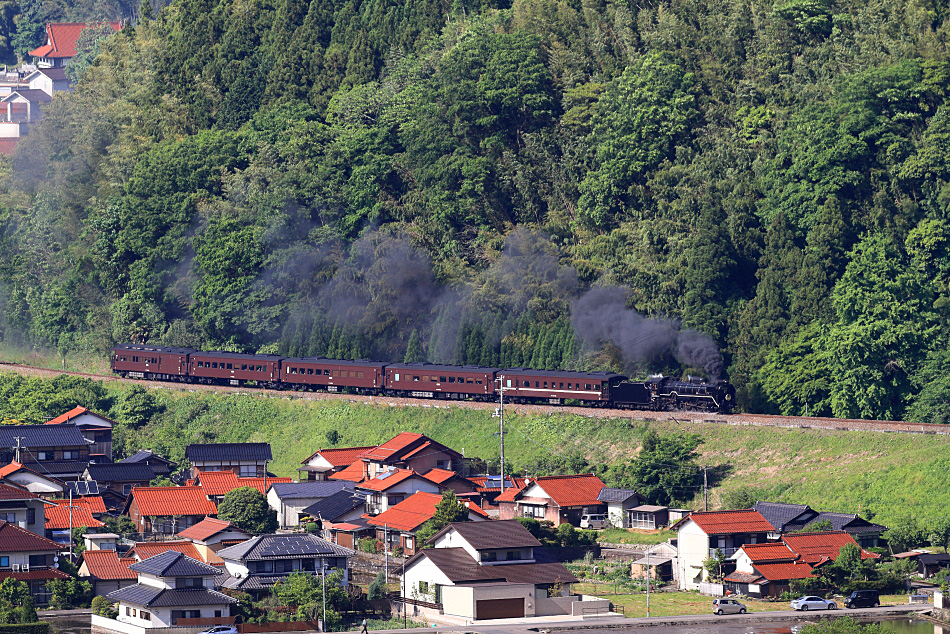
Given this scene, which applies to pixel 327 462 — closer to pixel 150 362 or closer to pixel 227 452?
pixel 227 452

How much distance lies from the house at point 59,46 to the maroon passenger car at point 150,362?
60376 millimetres

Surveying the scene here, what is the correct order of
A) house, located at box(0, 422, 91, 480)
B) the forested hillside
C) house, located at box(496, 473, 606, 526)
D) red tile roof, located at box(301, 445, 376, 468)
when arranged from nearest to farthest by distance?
house, located at box(496, 473, 606, 526) → house, located at box(0, 422, 91, 480) → red tile roof, located at box(301, 445, 376, 468) → the forested hillside

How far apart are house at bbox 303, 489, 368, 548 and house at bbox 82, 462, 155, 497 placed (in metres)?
9.04

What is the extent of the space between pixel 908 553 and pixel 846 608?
5894 millimetres

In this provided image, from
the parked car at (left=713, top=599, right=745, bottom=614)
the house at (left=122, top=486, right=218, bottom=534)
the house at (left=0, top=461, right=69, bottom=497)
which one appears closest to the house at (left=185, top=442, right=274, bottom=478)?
the house at (left=0, top=461, right=69, bottom=497)

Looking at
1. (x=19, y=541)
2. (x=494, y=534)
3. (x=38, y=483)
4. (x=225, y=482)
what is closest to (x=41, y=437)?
(x=38, y=483)

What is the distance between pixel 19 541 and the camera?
2151 inches

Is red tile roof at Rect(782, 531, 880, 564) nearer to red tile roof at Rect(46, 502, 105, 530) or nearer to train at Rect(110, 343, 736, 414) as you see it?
train at Rect(110, 343, 736, 414)

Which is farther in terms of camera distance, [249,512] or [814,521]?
[249,512]

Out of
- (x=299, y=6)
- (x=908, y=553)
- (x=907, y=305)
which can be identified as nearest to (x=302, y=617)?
(x=908, y=553)

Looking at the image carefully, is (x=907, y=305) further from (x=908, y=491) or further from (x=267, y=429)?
(x=267, y=429)

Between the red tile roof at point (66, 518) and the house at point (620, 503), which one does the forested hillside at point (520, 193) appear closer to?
the house at point (620, 503)

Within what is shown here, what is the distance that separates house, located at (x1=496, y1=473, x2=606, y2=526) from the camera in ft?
217

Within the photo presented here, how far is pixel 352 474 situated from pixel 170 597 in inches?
918
